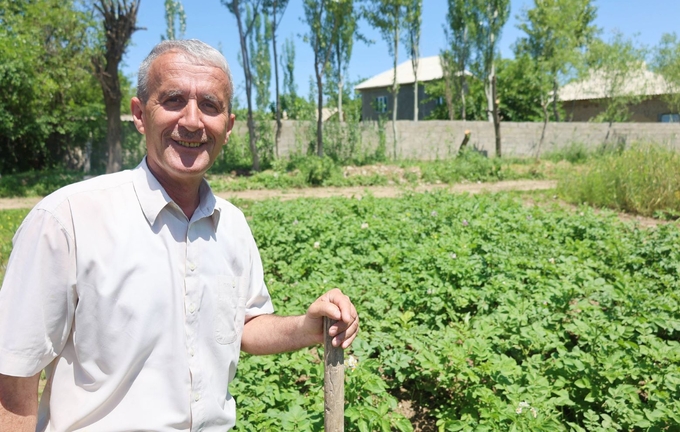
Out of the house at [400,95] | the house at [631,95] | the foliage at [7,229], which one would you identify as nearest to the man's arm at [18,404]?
the foliage at [7,229]

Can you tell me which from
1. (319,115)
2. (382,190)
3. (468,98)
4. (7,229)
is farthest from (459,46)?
(7,229)

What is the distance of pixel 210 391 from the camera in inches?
59.1

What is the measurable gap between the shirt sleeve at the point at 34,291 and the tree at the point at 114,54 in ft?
40.4

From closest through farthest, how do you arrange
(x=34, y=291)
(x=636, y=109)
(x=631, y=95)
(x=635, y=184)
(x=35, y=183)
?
1. (x=34, y=291)
2. (x=635, y=184)
3. (x=35, y=183)
4. (x=631, y=95)
5. (x=636, y=109)

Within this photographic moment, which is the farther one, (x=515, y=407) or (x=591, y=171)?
(x=591, y=171)

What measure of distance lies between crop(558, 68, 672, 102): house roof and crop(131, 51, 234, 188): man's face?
23.7m

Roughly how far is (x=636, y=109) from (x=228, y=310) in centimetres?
3388

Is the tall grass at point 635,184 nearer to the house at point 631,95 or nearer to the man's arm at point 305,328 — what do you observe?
the man's arm at point 305,328

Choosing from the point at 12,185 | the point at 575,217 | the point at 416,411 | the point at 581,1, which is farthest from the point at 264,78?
the point at 416,411

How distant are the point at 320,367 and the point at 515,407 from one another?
37.9 inches

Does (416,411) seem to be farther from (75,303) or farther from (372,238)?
(372,238)

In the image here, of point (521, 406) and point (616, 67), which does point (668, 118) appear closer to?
point (616, 67)

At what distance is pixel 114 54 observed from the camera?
12.3 metres

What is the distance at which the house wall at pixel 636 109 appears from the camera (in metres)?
29.4
